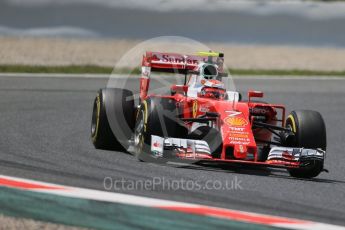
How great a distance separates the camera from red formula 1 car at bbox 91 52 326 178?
29.3ft

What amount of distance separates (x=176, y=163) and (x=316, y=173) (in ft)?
5.10

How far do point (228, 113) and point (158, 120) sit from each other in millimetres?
797

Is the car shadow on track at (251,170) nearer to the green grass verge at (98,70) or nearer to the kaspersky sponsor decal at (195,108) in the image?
the kaspersky sponsor decal at (195,108)

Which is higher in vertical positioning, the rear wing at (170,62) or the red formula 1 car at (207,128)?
the rear wing at (170,62)

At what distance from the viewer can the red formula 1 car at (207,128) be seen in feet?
29.3

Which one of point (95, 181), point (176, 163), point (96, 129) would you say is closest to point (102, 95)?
point (96, 129)

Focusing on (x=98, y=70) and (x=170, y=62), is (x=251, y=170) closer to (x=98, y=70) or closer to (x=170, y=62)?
(x=170, y=62)

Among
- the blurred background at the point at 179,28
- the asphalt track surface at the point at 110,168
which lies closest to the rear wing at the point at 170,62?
the asphalt track surface at the point at 110,168

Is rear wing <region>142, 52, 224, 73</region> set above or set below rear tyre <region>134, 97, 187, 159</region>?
above

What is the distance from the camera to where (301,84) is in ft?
68.0

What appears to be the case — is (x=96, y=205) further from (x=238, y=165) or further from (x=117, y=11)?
(x=117, y=11)

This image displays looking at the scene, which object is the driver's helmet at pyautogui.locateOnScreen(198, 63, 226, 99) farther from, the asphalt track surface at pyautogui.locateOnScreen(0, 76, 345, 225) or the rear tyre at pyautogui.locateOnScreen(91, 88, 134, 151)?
the asphalt track surface at pyautogui.locateOnScreen(0, 76, 345, 225)

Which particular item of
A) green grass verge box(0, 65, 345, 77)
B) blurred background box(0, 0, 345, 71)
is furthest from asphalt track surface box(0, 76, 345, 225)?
blurred background box(0, 0, 345, 71)

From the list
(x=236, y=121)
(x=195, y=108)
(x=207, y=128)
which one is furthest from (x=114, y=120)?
(x=236, y=121)
